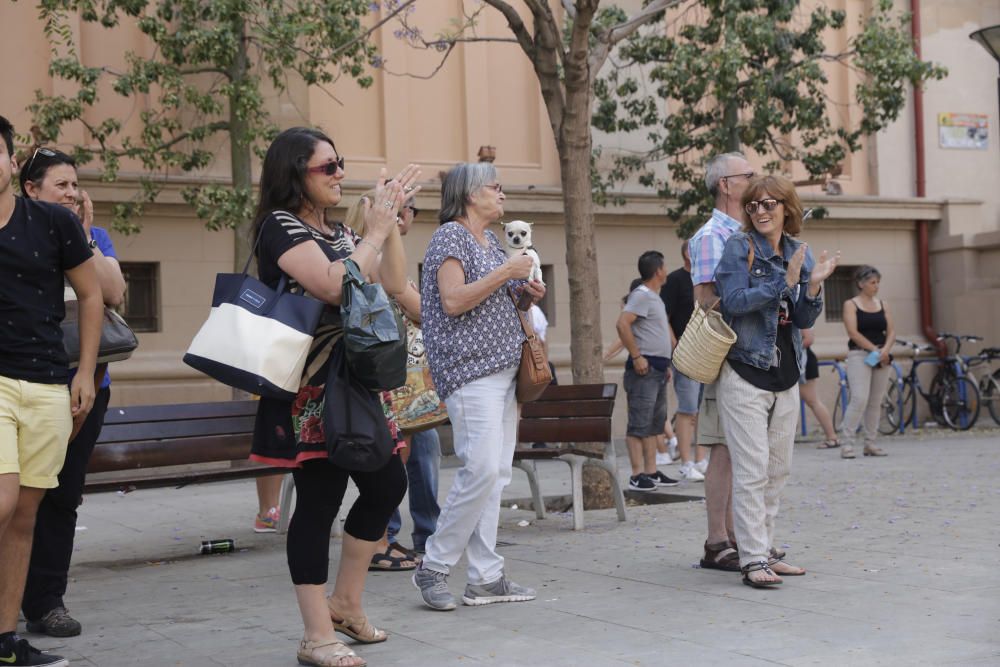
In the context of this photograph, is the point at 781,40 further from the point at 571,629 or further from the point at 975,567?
the point at 571,629

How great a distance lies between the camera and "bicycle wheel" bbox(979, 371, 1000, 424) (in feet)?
58.9

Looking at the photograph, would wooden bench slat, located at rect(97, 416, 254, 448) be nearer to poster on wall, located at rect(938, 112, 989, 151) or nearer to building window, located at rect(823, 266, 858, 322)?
building window, located at rect(823, 266, 858, 322)

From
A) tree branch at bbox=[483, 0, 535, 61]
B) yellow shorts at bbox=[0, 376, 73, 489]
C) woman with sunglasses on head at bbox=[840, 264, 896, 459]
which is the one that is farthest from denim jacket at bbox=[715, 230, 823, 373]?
woman with sunglasses on head at bbox=[840, 264, 896, 459]

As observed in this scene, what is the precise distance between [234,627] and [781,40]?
40.1ft

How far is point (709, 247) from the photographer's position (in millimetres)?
6762

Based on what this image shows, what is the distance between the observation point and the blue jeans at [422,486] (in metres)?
7.64

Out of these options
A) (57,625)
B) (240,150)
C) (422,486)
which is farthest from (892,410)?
(57,625)

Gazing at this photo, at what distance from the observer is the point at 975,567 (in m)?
6.64

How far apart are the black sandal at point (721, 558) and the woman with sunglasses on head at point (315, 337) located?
233cm

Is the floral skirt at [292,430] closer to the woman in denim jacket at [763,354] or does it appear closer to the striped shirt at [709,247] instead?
the woman in denim jacket at [763,354]

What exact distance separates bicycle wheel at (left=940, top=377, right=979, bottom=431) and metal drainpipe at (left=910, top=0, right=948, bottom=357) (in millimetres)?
2366

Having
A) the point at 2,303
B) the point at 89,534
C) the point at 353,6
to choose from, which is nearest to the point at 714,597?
the point at 2,303

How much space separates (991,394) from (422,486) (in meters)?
12.8

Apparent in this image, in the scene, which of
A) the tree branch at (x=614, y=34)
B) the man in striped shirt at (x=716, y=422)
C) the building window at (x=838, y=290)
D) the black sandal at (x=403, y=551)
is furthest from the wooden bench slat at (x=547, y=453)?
the building window at (x=838, y=290)
